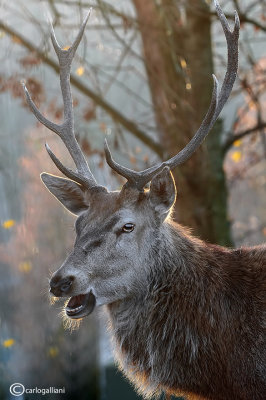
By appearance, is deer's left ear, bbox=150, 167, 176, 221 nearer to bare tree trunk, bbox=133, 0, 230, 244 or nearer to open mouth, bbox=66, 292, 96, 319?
open mouth, bbox=66, 292, 96, 319

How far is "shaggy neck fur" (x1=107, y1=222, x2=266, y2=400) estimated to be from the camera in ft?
14.1

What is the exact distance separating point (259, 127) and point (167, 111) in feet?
4.65

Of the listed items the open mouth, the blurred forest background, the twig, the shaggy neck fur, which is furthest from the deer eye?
the twig

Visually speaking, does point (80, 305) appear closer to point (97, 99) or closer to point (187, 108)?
point (187, 108)

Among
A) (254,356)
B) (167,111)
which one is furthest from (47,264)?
(254,356)

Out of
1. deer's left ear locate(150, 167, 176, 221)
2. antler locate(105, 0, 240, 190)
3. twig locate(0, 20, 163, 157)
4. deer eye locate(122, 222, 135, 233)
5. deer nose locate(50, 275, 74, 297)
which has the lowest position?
deer nose locate(50, 275, 74, 297)

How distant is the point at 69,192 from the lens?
5.07 m

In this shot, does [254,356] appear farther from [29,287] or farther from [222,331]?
[29,287]

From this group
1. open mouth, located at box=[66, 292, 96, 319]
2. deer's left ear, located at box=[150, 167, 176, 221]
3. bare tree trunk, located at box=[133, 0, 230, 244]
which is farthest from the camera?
bare tree trunk, located at box=[133, 0, 230, 244]

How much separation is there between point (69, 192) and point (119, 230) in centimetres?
68

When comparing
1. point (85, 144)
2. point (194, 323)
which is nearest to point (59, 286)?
point (194, 323)

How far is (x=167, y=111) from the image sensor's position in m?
8.72

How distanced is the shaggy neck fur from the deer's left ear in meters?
0.18

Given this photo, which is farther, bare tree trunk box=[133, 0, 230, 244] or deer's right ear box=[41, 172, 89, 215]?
bare tree trunk box=[133, 0, 230, 244]
